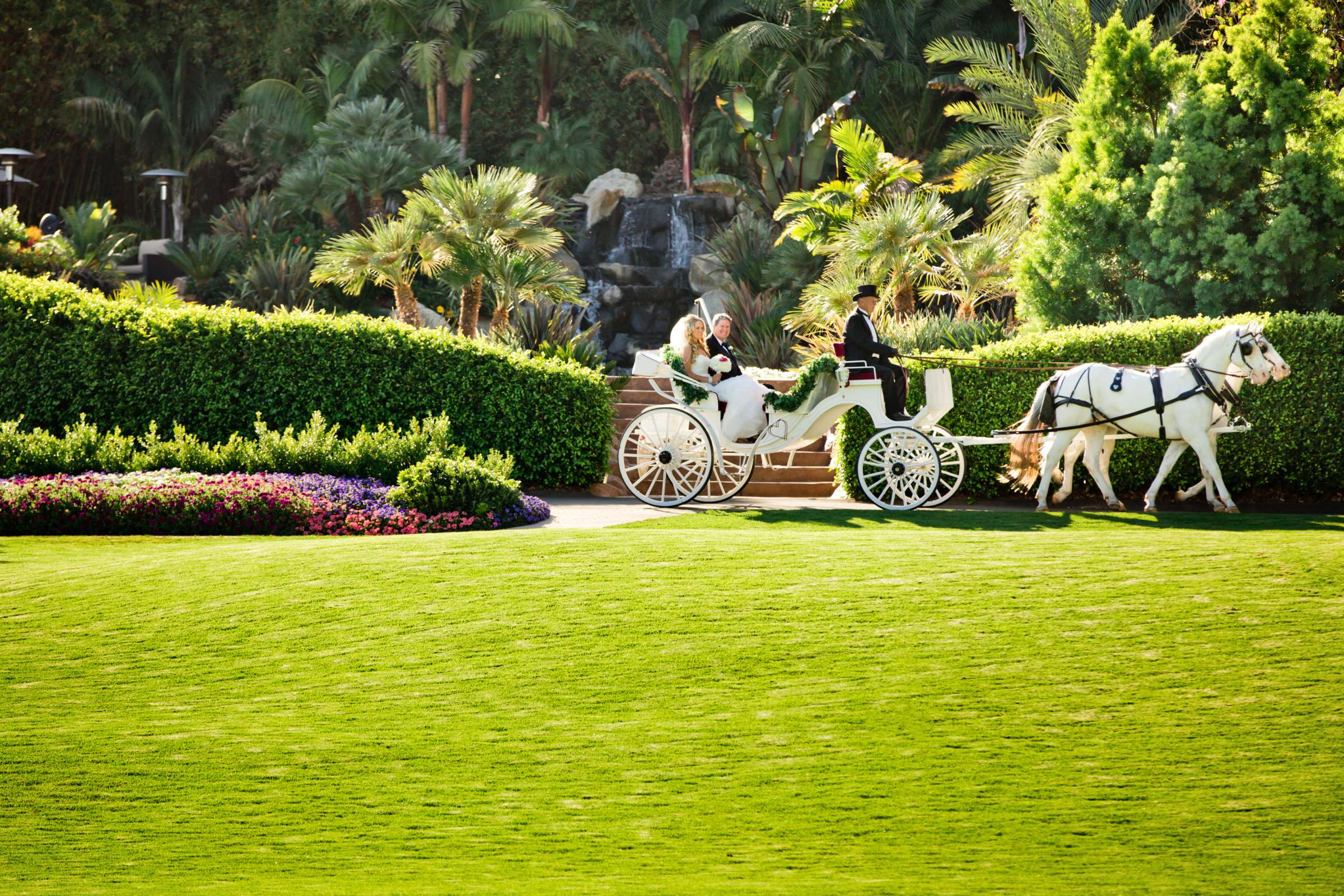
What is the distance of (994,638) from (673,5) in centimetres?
3751

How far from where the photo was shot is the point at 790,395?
12.5 metres

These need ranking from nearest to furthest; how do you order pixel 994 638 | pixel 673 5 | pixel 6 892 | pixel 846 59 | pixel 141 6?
1. pixel 6 892
2. pixel 994 638
3. pixel 846 59
4. pixel 141 6
5. pixel 673 5

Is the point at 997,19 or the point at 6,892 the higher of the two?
the point at 997,19

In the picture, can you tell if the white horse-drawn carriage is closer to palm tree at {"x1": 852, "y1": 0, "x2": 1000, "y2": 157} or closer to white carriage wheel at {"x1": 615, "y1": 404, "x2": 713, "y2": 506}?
white carriage wheel at {"x1": 615, "y1": 404, "x2": 713, "y2": 506}

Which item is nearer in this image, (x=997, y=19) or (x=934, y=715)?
(x=934, y=715)

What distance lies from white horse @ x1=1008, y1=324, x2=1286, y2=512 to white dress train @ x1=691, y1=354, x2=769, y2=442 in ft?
8.25

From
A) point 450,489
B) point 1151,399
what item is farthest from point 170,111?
point 1151,399

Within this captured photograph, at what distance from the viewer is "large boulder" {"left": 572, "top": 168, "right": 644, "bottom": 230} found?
38.5 metres

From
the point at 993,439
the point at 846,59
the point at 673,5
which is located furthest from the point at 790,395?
the point at 673,5

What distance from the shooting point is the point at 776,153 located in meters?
36.2

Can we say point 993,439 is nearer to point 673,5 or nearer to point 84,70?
point 673,5

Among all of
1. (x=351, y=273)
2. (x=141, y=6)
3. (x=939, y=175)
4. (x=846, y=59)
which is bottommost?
(x=351, y=273)

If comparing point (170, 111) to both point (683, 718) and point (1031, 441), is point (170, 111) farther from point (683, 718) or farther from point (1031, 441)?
point (683, 718)

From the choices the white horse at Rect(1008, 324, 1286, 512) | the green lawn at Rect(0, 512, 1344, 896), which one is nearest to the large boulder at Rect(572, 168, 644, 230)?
the white horse at Rect(1008, 324, 1286, 512)
